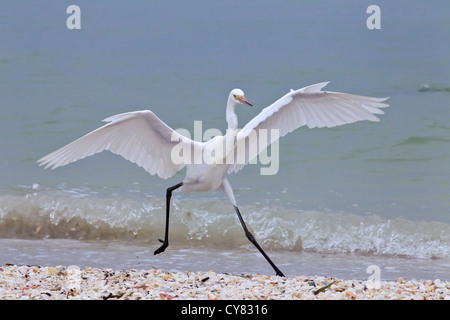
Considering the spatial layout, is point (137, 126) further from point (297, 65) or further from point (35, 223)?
point (297, 65)

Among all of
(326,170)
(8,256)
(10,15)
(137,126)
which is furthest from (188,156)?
(10,15)

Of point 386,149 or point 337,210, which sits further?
point 386,149

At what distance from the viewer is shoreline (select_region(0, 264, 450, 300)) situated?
3.98 m

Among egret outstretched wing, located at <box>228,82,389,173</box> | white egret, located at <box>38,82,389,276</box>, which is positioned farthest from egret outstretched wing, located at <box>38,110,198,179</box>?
egret outstretched wing, located at <box>228,82,389,173</box>

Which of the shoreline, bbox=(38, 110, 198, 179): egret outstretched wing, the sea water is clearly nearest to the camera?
the shoreline

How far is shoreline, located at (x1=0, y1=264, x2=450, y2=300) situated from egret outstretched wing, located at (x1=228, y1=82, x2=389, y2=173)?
0.81m

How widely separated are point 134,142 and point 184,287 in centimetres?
114

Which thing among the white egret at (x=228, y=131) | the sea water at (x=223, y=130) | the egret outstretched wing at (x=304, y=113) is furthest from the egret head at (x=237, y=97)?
the sea water at (x=223, y=130)

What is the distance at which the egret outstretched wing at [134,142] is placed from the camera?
462 centimetres

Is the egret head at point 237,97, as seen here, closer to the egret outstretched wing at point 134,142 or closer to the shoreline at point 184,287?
the egret outstretched wing at point 134,142

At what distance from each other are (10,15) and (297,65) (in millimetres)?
4571


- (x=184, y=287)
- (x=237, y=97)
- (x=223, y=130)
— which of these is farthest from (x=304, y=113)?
(x=223, y=130)

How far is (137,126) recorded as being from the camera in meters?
4.83

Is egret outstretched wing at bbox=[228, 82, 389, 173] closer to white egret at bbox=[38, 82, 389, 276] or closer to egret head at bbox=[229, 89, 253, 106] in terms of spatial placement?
white egret at bbox=[38, 82, 389, 276]
